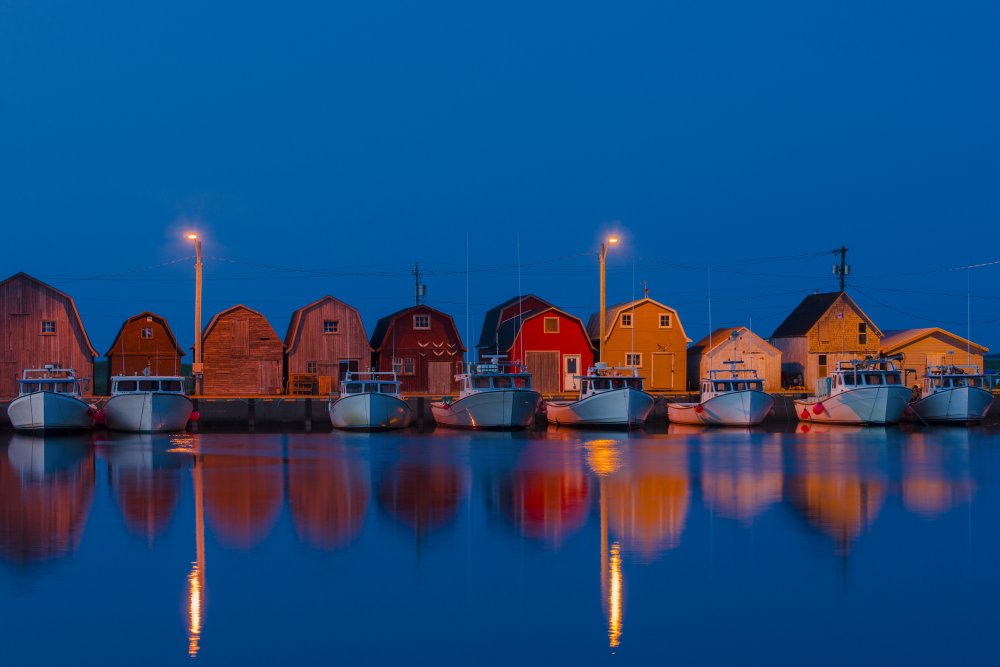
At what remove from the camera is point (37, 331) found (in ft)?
173

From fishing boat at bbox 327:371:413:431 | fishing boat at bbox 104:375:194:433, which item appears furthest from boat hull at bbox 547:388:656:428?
fishing boat at bbox 104:375:194:433

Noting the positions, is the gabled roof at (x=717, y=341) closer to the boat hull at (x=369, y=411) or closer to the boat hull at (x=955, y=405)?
the boat hull at (x=955, y=405)

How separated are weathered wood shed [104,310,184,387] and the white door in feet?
67.3

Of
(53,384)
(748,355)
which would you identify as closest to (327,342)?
(53,384)

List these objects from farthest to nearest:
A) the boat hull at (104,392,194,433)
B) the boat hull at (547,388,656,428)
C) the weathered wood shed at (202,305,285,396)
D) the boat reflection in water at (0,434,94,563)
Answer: the weathered wood shed at (202,305,285,396) < the boat hull at (547,388,656,428) < the boat hull at (104,392,194,433) < the boat reflection in water at (0,434,94,563)

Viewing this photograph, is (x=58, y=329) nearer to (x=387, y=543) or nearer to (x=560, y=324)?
(x=560, y=324)

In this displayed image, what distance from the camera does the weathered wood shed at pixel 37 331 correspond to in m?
52.5

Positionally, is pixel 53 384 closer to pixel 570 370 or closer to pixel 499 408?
pixel 499 408

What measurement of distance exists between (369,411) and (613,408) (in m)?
10.2

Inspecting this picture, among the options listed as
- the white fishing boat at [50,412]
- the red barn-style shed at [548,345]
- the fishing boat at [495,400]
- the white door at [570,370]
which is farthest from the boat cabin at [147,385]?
the white door at [570,370]

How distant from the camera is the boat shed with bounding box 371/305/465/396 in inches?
2218

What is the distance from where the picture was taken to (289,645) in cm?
1161

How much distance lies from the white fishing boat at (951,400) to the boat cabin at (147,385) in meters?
33.2

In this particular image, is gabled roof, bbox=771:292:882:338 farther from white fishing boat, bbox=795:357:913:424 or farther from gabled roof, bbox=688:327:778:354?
white fishing boat, bbox=795:357:913:424
